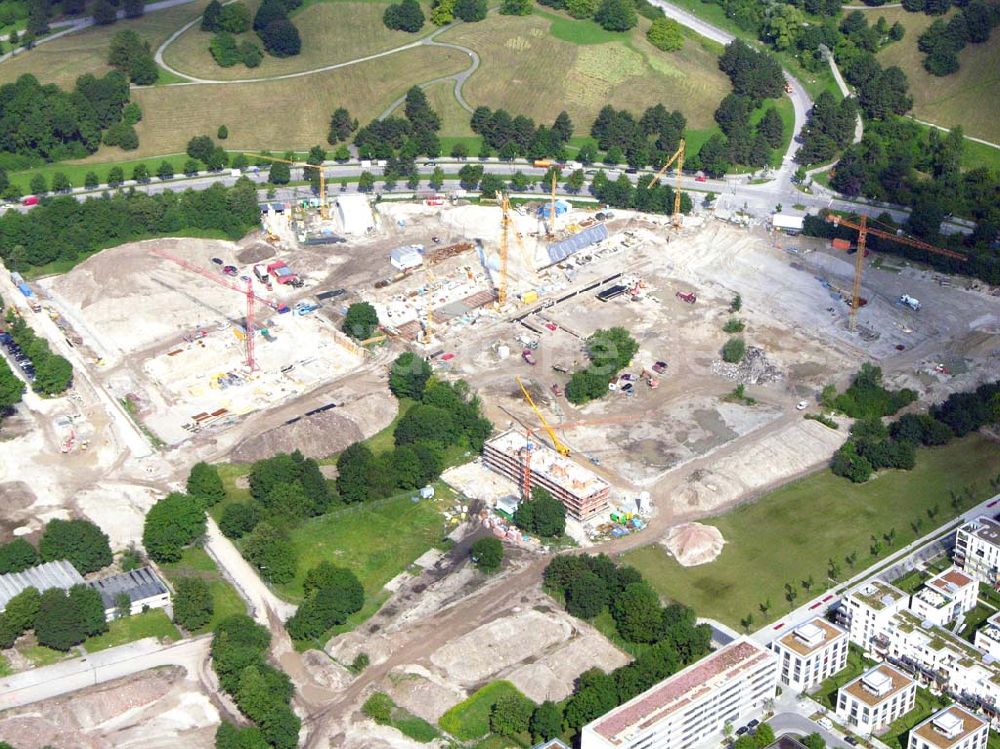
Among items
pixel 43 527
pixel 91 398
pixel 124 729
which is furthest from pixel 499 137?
pixel 124 729

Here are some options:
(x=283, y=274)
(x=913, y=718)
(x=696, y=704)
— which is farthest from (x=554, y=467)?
(x=283, y=274)

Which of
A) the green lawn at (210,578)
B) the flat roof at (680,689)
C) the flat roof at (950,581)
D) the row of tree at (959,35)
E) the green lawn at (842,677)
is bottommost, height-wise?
the green lawn at (210,578)

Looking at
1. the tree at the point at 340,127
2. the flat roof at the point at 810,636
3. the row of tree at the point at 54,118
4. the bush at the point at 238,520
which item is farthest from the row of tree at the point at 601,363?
the row of tree at the point at 54,118

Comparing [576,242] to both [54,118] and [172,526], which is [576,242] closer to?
[172,526]

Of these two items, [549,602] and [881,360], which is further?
[881,360]

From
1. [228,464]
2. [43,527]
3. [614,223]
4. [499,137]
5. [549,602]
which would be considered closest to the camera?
[549,602]

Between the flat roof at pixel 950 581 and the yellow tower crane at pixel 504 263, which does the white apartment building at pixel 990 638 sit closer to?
the flat roof at pixel 950 581

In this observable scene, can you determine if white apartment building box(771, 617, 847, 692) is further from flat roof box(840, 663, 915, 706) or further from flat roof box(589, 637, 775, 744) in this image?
flat roof box(840, 663, 915, 706)

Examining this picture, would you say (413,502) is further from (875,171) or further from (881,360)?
(875,171)
